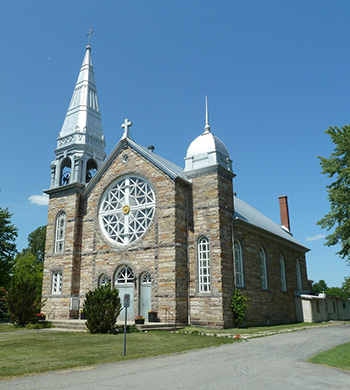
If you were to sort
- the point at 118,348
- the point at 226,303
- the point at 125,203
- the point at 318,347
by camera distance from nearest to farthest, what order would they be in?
the point at 118,348
the point at 318,347
the point at 226,303
the point at 125,203

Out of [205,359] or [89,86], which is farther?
[89,86]

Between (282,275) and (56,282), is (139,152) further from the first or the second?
(282,275)

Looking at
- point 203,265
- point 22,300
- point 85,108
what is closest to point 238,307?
point 203,265

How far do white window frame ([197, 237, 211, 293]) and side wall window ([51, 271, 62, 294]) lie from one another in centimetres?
993

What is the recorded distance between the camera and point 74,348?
12.4m

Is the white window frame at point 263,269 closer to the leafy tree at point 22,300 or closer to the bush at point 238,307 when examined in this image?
the bush at point 238,307

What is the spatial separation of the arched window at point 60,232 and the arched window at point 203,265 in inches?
393

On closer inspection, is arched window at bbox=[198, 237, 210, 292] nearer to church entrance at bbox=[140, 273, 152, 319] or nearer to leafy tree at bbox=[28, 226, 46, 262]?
church entrance at bbox=[140, 273, 152, 319]

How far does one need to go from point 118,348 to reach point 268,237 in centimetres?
1662

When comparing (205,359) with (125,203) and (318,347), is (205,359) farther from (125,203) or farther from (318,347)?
(125,203)

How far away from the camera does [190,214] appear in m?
21.8

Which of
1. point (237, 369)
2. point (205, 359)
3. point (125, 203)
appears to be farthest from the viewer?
point (125, 203)

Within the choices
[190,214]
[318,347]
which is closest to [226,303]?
[190,214]

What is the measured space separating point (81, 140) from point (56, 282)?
986cm
